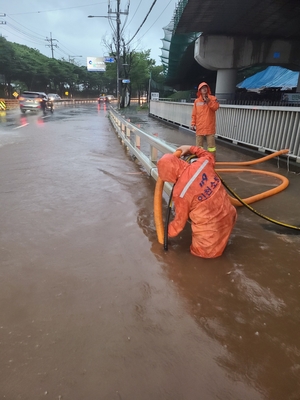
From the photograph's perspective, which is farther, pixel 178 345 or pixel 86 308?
pixel 86 308

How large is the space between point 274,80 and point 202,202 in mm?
26734

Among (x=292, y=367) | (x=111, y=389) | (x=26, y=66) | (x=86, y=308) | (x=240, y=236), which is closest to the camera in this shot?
(x=111, y=389)

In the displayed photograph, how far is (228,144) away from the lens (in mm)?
9000

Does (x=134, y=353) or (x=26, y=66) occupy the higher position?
(x=26, y=66)

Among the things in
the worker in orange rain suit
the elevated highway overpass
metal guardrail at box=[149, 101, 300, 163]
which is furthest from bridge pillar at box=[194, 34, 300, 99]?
the worker in orange rain suit

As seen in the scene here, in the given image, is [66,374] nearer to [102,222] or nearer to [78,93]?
[102,222]

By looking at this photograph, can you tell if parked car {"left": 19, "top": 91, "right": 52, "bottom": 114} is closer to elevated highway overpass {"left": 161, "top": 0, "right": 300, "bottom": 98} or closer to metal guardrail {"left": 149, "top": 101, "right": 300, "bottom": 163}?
elevated highway overpass {"left": 161, "top": 0, "right": 300, "bottom": 98}

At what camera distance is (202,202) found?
2600 millimetres

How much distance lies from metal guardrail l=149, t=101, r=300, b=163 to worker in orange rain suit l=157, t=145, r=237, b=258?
421 cm

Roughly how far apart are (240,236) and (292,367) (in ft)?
5.43

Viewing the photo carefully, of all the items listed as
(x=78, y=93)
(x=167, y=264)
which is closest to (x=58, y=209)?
(x=167, y=264)

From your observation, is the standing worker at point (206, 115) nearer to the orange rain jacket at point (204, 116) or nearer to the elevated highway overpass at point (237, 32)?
the orange rain jacket at point (204, 116)

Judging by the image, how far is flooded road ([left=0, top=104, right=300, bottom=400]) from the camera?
1.56m

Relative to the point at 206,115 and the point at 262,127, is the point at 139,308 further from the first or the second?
the point at 262,127
